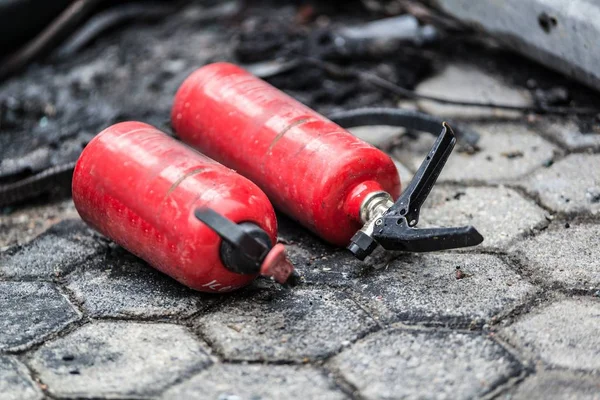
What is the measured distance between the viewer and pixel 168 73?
3.37 meters

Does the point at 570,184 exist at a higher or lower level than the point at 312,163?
lower

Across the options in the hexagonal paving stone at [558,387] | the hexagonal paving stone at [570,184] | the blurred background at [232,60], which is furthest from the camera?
the blurred background at [232,60]

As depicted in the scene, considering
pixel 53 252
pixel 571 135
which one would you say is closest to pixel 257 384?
pixel 53 252

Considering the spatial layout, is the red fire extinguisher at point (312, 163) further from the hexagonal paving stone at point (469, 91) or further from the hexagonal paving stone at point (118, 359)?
the hexagonal paving stone at point (469, 91)

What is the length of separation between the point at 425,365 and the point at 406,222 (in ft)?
1.18

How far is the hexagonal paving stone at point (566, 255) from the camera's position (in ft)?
6.49

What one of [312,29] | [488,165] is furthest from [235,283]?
[312,29]

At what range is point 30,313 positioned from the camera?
1.94 meters

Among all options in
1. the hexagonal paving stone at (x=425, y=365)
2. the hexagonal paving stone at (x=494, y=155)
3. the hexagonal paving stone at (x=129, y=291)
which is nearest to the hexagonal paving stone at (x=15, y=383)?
the hexagonal paving stone at (x=129, y=291)

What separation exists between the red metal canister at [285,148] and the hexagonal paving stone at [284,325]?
0.70 ft

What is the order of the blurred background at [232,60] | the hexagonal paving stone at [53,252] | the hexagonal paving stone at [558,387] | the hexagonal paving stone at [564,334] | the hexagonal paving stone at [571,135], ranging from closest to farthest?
the hexagonal paving stone at [558,387], the hexagonal paving stone at [564,334], the hexagonal paving stone at [53,252], the hexagonal paving stone at [571,135], the blurred background at [232,60]

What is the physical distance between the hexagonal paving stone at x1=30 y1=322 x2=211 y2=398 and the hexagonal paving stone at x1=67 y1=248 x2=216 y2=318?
61 millimetres

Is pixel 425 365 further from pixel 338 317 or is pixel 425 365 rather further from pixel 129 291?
pixel 129 291

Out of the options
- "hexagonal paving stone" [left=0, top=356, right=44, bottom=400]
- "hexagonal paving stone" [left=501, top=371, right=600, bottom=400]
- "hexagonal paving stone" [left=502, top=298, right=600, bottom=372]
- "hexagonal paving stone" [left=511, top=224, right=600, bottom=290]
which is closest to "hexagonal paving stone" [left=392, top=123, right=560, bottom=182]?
"hexagonal paving stone" [left=511, top=224, right=600, bottom=290]
